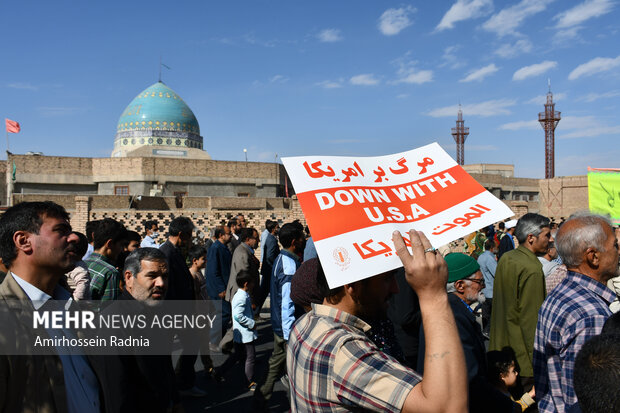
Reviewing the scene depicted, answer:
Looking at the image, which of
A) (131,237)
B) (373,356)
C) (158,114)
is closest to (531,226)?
(373,356)

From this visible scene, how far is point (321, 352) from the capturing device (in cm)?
130

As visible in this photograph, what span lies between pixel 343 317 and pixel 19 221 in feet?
4.77

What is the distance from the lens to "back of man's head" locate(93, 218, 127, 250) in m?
3.79

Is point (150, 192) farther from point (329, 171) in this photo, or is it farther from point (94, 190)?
point (329, 171)

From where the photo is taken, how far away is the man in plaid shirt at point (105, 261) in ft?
11.5

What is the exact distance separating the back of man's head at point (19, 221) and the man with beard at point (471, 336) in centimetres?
178

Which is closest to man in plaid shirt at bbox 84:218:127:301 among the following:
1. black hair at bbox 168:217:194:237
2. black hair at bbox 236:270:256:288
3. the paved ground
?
black hair at bbox 168:217:194:237

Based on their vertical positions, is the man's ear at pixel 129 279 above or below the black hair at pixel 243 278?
above

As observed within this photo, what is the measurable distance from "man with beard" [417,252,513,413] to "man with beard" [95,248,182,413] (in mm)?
1293

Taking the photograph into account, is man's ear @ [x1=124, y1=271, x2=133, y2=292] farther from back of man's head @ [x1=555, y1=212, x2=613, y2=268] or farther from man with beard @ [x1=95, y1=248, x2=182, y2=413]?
back of man's head @ [x1=555, y1=212, x2=613, y2=268]

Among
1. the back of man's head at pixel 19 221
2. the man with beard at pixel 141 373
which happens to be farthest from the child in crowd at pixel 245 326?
the back of man's head at pixel 19 221

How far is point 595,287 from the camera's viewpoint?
2162 mm

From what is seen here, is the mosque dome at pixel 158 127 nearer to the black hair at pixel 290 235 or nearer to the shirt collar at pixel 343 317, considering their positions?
the black hair at pixel 290 235

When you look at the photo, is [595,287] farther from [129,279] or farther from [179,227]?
[179,227]
